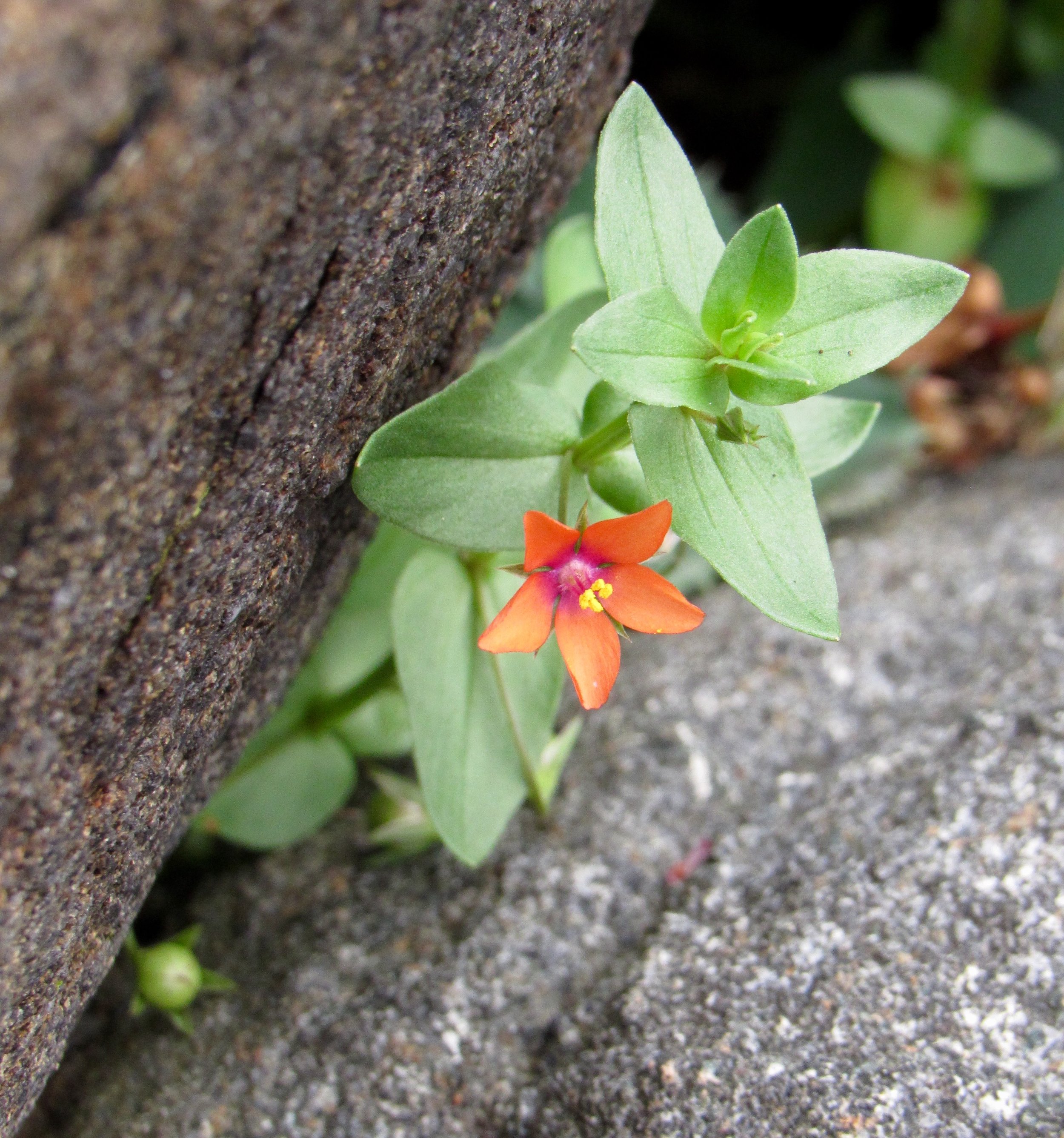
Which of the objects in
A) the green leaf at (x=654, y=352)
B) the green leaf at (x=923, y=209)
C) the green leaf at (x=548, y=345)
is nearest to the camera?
the green leaf at (x=654, y=352)

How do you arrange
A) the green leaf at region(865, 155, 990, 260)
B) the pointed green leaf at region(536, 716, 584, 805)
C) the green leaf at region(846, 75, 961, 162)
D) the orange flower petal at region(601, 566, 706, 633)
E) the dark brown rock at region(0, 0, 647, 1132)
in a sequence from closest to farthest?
the dark brown rock at region(0, 0, 647, 1132) → the orange flower petal at region(601, 566, 706, 633) → the pointed green leaf at region(536, 716, 584, 805) → the green leaf at region(846, 75, 961, 162) → the green leaf at region(865, 155, 990, 260)

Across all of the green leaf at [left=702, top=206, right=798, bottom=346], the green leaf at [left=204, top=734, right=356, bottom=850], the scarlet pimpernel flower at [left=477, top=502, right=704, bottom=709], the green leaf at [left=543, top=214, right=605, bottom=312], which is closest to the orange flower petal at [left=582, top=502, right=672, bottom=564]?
the scarlet pimpernel flower at [left=477, top=502, right=704, bottom=709]

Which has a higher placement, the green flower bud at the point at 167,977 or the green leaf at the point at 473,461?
the green leaf at the point at 473,461

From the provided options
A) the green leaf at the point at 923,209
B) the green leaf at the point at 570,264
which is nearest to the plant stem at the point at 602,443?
the green leaf at the point at 570,264

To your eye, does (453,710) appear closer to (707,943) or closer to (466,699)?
(466,699)

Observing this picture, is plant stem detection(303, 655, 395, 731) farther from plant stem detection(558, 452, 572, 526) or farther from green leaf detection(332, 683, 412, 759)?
plant stem detection(558, 452, 572, 526)

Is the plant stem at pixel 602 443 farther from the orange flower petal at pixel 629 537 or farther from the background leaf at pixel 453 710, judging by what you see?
the background leaf at pixel 453 710
